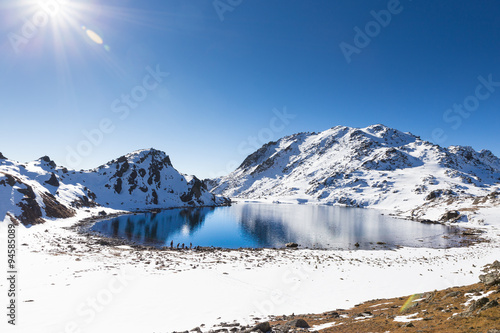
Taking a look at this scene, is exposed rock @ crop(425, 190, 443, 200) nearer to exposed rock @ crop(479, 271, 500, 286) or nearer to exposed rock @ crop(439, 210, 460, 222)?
exposed rock @ crop(439, 210, 460, 222)

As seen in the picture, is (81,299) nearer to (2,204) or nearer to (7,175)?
(2,204)

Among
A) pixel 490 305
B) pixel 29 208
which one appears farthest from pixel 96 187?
pixel 490 305

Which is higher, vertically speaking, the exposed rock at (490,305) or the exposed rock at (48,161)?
the exposed rock at (48,161)

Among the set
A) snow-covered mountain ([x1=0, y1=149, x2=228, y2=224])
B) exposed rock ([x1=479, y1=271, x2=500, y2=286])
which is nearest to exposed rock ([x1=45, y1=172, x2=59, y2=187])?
snow-covered mountain ([x1=0, y1=149, x2=228, y2=224])

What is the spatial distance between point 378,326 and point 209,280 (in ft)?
57.6

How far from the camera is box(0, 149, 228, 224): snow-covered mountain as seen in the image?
64.7 metres

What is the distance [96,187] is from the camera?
13125 cm

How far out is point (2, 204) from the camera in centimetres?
5600

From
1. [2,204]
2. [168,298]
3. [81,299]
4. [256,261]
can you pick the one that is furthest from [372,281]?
[2,204]

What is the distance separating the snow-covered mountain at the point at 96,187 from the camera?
6469 cm

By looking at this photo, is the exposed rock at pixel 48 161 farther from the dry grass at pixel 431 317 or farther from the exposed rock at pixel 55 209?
the dry grass at pixel 431 317
